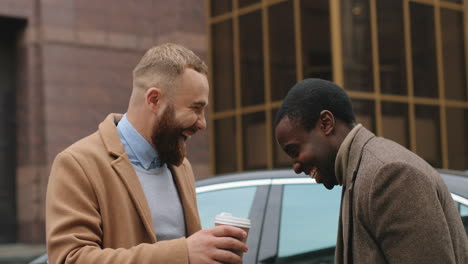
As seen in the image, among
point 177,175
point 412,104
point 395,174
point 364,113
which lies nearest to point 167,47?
point 177,175

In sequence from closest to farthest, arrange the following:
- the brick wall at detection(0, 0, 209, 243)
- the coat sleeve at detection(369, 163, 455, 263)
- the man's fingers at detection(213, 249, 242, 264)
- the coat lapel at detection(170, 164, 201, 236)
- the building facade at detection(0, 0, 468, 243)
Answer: the coat sleeve at detection(369, 163, 455, 263)
the man's fingers at detection(213, 249, 242, 264)
the coat lapel at detection(170, 164, 201, 236)
the building facade at detection(0, 0, 468, 243)
the brick wall at detection(0, 0, 209, 243)

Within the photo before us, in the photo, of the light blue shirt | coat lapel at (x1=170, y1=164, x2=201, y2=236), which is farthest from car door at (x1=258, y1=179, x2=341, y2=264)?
the light blue shirt

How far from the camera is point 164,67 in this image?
7.99 ft

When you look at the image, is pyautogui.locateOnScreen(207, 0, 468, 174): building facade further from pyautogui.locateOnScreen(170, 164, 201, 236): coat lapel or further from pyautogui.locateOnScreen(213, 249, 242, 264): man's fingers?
pyautogui.locateOnScreen(213, 249, 242, 264): man's fingers

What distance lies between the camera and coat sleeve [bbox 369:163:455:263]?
2.00 meters

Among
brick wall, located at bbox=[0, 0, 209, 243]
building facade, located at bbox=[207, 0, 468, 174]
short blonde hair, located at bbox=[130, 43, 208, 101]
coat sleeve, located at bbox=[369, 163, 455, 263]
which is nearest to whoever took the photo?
coat sleeve, located at bbox=[369, 163, 455, 263]

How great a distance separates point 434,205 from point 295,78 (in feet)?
40.1

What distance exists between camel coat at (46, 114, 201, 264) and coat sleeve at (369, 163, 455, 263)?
25.2 inches

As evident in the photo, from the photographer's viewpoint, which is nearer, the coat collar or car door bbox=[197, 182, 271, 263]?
the coat collar

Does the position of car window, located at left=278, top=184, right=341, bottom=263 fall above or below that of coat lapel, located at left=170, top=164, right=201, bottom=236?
below

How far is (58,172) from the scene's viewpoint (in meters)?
2.31

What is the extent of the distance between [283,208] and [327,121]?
1.83 metres

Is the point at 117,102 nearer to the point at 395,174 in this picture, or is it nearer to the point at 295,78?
the point at 295,78

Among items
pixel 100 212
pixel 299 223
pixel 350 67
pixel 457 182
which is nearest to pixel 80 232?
pixel 100 212
